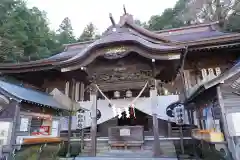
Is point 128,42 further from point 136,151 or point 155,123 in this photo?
point 136,151

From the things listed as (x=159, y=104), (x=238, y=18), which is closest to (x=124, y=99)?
(x=159, y=104)

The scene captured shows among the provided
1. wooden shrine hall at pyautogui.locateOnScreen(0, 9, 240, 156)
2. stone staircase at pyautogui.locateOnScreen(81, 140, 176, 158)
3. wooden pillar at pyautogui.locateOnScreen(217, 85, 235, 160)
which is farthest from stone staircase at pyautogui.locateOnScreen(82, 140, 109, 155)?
wooden pillar at pyautogui.locateOnScreen(217, 85, 235, 160)

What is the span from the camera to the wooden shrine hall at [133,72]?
701 cm

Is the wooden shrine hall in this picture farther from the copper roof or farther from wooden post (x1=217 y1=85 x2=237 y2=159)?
wooden post (x1=217 y1=85 x2=237 y2=159)

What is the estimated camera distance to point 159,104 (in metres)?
8.62

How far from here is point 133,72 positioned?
7629 mm

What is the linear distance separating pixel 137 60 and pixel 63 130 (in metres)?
5.55

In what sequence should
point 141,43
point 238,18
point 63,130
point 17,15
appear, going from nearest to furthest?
point 141,43
point 63,130
point 238,18
point 17,15

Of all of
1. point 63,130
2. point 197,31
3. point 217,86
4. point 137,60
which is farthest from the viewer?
point 197,31

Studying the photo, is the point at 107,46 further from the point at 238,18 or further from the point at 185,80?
the point at 238,18

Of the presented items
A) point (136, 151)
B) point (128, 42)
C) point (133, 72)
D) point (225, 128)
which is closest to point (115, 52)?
point (128, 42)

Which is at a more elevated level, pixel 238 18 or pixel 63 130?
pixel 238 18

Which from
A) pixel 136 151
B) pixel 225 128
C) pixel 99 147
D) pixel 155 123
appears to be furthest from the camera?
pixel 99 147

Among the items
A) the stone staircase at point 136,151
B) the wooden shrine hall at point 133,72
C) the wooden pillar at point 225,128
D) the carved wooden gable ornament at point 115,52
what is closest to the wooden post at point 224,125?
the wooden pillar at point 225,128
